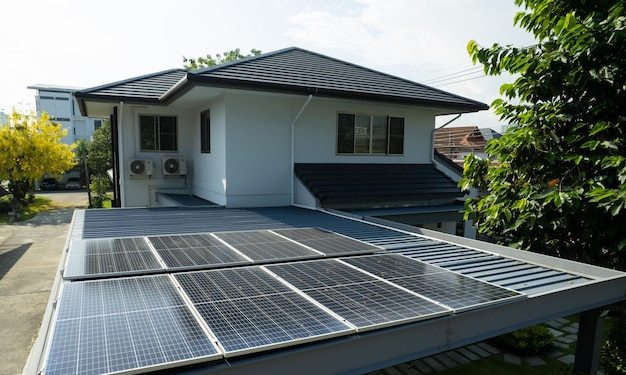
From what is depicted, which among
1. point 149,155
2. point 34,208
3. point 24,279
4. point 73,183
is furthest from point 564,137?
point 73,183

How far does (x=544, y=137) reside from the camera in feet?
17.9

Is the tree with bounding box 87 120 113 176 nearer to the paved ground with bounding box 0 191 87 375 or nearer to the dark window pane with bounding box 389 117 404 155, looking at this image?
the paved ground with bounding box 0 191 87 375

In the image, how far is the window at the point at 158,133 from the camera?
11.5 meters

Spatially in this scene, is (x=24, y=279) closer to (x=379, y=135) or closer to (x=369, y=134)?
(x=369, y=134)

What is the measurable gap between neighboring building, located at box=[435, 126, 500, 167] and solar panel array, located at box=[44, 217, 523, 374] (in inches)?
1106

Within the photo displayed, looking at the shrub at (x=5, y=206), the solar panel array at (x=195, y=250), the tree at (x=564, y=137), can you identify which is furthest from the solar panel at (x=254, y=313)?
the shrub at (x=5, y=206)

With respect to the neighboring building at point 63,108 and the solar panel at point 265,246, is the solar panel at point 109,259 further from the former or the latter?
the neighboring building at point 63,108

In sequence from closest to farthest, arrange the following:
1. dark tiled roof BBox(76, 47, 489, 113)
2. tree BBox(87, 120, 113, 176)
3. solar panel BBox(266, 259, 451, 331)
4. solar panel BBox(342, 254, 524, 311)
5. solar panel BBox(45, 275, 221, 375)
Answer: solar panel BBox(45, 275, 221, 375) < solar panel BBox(266, 259, 451, 331) < solar panel BBox(342, 254, 524, 311) < dark tiled roof BBox(76, 47, 489, 113) < tree BBox(87, 120, 113, 176)

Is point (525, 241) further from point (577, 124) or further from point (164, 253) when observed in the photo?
point (164, 253)

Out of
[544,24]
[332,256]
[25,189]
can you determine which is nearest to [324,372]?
[332,256]

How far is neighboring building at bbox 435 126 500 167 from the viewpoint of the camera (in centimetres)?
3153

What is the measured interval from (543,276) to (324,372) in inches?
120

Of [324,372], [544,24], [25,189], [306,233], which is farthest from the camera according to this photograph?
[25,189]

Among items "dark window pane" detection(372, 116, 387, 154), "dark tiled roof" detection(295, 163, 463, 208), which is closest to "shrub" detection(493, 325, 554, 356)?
"dark tiled roof" detection(295, 163, 463, 208)
